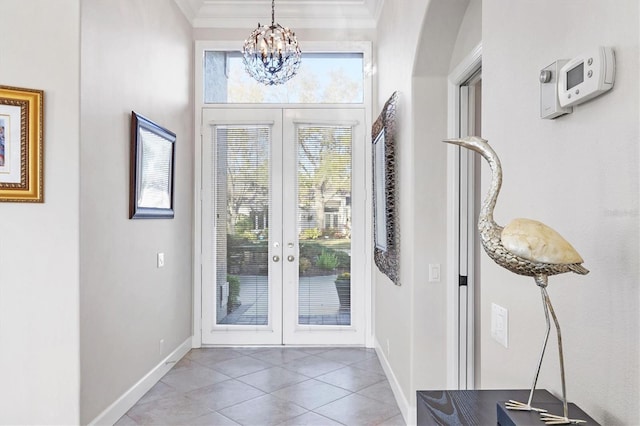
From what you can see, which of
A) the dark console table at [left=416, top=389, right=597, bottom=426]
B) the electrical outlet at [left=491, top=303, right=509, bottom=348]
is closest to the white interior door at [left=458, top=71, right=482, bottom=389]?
the electrical outlet at [left=491, top=303, right=509, bottom=348]

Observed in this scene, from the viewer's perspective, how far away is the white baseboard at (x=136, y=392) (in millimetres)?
2850

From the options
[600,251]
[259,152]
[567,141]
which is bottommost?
[600,251]

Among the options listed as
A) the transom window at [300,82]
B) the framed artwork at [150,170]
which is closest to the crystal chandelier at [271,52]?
the framed artwork at [150,170]

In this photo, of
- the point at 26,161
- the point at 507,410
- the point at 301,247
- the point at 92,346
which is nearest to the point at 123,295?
the point at 92,346

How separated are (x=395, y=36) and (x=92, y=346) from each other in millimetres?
2947

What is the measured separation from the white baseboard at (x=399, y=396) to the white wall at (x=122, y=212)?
6.07 feet

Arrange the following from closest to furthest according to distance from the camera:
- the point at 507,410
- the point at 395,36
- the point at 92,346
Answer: the point at 507,410
the point at 92,346
the point at 395,36

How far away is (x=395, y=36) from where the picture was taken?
3.51 metres

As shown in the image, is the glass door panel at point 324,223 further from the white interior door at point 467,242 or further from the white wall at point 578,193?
the white wall at point 578,193

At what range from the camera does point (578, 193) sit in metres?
1.01

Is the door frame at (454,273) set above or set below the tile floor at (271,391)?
above

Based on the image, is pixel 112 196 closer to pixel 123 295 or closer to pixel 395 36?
pixel 123 295

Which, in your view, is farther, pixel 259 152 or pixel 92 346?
pixel 259 152

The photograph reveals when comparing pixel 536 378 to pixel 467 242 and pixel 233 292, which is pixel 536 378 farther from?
pixel 233 292
